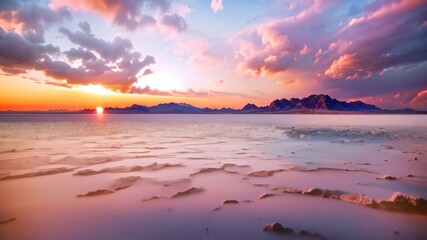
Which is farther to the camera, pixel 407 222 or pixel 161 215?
pixel 161 215

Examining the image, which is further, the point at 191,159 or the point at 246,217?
the point at 191,159

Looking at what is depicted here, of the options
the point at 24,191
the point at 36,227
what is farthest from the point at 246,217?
the point at 24,191

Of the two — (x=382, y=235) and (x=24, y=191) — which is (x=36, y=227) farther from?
(x=382, y=235)

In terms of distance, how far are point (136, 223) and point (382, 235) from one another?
15.2 ft

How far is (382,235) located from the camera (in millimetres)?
4242

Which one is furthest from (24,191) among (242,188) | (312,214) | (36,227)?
(312,214)

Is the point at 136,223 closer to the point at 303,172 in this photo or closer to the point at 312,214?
the point at 312,214

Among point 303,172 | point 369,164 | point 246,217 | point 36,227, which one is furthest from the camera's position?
point 369,164

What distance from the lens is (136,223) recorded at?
4.79 metres

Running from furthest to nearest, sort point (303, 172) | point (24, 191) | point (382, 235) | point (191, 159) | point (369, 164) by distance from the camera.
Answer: point (191, 159)
point (369, 164)
point (303, 172)
point (24, 191)
point (382, 235)

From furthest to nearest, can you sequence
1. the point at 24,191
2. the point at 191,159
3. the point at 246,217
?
the point at 191,159
the point at 24,191
the point at 246,217

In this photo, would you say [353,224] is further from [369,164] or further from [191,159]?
[191,159]

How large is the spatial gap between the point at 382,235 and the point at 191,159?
8388 millimetres

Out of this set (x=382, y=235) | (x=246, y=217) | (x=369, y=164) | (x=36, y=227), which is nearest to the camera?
(x=382, y=235)
